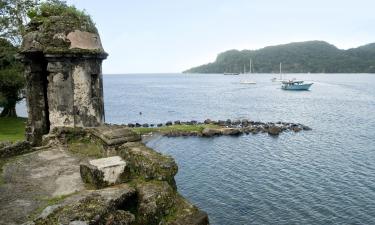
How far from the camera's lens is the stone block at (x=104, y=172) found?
31.3ft

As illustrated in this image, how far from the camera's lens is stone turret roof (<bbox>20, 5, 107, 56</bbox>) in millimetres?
13828

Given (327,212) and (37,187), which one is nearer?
(37,187)

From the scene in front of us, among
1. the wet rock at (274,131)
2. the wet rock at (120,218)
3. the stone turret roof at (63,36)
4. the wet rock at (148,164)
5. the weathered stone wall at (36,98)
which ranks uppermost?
the stone turret roof at (63,36)

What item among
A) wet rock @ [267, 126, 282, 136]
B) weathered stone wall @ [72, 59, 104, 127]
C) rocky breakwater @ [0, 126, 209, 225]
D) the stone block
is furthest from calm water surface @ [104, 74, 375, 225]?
the stone block

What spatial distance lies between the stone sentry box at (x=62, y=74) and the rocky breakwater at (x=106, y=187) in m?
1.55

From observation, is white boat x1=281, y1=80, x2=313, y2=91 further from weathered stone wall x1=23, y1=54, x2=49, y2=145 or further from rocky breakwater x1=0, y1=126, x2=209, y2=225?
rocky breakwater x1=0, y1=126, x2=209, y2=225

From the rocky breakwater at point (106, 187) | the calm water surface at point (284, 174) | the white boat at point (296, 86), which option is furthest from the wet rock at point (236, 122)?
the white boat at point (296, 86)

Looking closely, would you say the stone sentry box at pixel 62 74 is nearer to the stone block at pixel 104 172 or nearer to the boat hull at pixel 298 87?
the stone block at pixel 104 172

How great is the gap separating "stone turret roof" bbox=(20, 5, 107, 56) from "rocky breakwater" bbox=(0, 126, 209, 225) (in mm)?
3199

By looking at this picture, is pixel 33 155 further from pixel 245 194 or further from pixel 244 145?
pixel 244 145

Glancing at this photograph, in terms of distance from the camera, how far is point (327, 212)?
83.9 ft

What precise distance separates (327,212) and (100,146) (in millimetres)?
18715

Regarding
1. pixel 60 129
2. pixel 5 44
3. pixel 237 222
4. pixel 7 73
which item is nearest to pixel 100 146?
pixel 60 129

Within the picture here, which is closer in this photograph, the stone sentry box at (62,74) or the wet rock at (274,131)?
the stone sentry box at (62,74)
